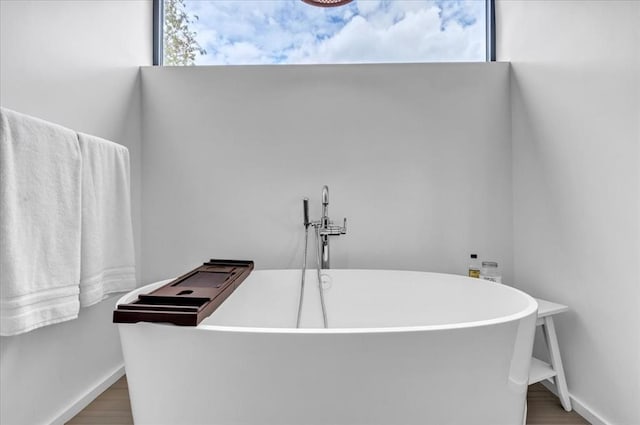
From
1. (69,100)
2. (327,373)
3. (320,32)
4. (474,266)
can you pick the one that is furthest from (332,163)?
(327,373)

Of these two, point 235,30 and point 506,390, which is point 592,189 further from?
point 235,30

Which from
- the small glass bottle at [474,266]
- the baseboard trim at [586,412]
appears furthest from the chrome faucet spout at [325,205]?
the baseboard trim at [586,412]

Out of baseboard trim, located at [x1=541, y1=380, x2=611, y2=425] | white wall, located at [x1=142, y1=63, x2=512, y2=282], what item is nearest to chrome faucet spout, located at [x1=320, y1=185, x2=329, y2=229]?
white wall, located at [x1=142, y1=63, x2=512, y2=282]

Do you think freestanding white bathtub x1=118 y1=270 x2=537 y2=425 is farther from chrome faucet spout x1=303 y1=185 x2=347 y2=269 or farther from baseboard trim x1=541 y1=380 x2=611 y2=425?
chrome faucet spout x1=303 y1=185 x2=347 y2=269

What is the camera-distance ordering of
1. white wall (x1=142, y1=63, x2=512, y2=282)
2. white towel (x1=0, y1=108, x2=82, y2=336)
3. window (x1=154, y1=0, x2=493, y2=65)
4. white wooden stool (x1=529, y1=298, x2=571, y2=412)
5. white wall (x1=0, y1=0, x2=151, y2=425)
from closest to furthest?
white towel (x1=0, y1=108, x2=82, y2=336) < white wall (x1=0, y1=0, x2=151, y2=425) < white wooden stool (x1=529, y1=298, x2=571, y2=412) < white wall (x1=142, y1=63, x2=512, y2=282) < window (x1=154, y1=0, x2=493, y2=65)

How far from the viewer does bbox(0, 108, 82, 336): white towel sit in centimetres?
116

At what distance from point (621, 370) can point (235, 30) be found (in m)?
2.80

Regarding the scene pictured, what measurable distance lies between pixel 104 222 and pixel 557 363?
219 centimetres

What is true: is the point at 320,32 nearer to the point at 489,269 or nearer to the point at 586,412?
the point at 489,269

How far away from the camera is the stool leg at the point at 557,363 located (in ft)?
5.49

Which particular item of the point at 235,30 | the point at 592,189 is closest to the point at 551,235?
the point at 592,189

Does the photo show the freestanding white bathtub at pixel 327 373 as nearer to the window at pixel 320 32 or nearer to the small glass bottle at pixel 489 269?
the small glass bottle at pixel 489 269

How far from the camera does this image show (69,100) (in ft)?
5.44

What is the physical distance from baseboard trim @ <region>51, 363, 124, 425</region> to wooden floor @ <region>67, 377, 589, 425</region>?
0.07 ft
